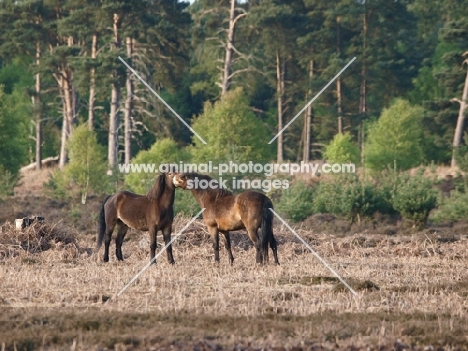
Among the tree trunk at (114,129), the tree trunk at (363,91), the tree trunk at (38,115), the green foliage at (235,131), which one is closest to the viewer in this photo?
the green foliage at (235,131)

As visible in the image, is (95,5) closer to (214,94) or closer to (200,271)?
(214,94)

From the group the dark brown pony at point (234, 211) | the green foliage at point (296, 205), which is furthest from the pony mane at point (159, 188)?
the green foliage at point (296, 205)

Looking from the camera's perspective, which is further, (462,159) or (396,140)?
(396,140)

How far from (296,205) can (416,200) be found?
198 inches

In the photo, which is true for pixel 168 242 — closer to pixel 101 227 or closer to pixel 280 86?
pixel 101 227

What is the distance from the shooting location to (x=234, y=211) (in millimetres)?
19328

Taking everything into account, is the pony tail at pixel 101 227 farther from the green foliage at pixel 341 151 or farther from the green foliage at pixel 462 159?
the green foliage at pixel 341 151

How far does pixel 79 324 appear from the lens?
11727mm

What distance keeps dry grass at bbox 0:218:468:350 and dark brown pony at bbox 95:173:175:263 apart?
24.7 inches

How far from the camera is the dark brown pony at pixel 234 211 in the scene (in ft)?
62.2

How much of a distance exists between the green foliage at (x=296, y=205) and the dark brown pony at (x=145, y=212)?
1415cm

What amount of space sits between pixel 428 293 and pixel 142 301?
14.3ft

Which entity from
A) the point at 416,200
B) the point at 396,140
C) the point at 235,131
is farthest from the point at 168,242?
the point at 396,140

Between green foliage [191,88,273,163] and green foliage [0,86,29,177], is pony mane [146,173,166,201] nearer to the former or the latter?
green foliage [191,88,273,163]
